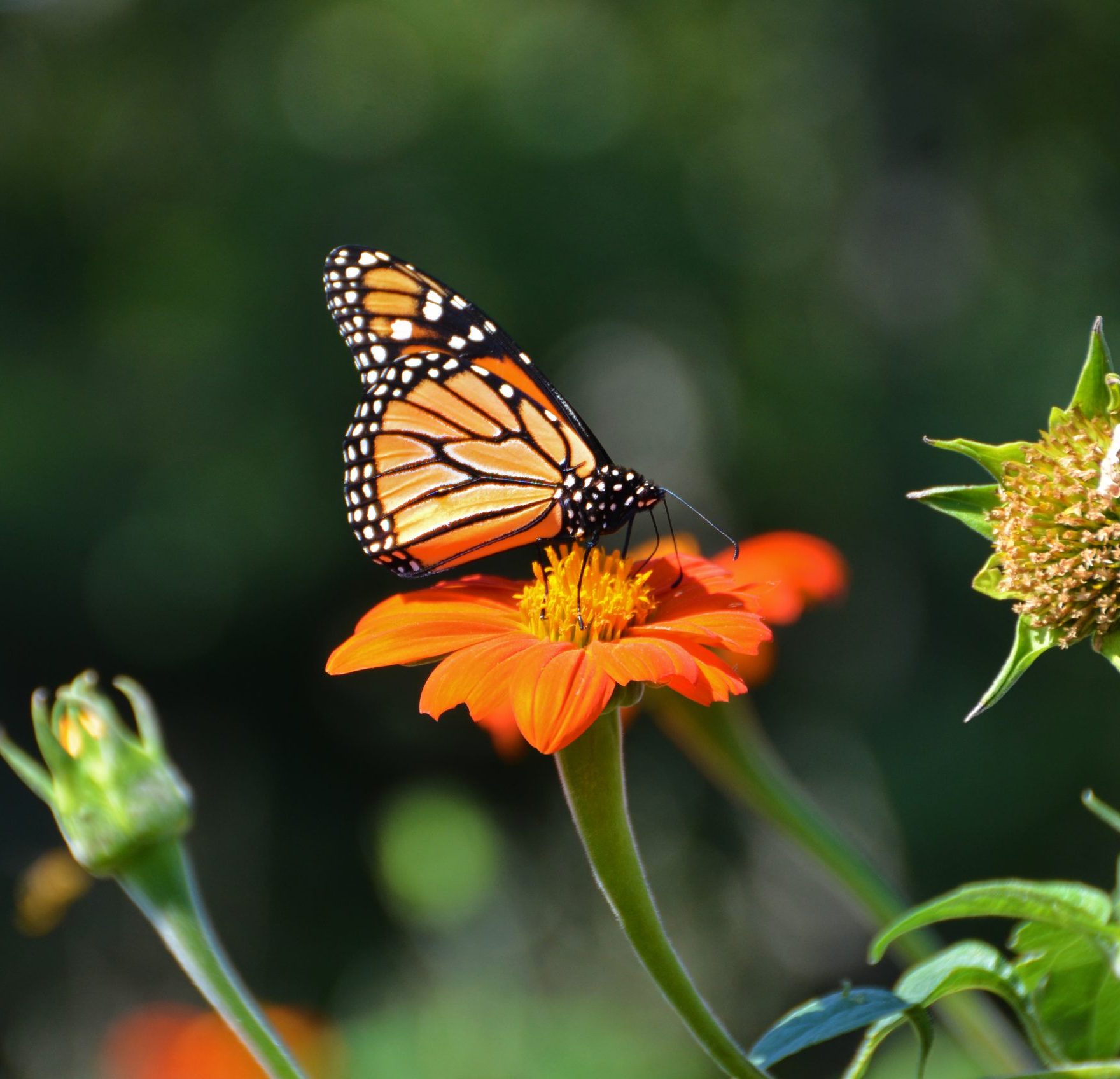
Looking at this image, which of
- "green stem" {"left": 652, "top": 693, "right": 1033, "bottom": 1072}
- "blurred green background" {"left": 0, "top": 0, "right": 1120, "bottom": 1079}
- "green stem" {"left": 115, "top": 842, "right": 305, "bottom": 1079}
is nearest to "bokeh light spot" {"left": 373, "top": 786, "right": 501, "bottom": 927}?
"green stem" {"left": 652, "top": 693, "right": 1033, "bottom": 1072}

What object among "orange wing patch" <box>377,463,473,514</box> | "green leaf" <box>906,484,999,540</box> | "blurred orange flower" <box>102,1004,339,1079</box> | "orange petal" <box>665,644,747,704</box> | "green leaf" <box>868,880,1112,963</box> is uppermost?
"orange wing patch" <box>377,463,473,514</box>

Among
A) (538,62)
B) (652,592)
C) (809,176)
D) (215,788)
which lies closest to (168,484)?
(215,788)

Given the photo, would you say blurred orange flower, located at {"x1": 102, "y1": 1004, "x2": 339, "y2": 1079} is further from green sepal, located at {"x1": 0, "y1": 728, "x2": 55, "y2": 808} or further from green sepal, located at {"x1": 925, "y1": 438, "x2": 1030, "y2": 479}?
green sepal, located at {"x1": 925, "y1": 438, "x2": 1030, "y2": 479}

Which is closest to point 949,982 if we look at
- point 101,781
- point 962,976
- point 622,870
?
point 962,976

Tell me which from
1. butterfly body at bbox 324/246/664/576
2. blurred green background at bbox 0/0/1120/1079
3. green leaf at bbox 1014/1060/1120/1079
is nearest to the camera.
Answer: green leaf at bbox 1014/1060/1120/1079

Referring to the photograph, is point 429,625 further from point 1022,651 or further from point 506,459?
point 506,459

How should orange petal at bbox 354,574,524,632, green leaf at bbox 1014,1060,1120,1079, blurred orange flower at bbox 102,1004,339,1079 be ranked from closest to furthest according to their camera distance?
1. green leaf at bbox 1014,1060,1120,1079
2. orange petal at bbox 354,574,524,632
3. blurred orange flower at bbox 102,1004,339,1079
